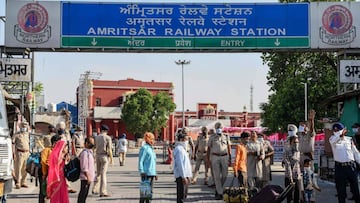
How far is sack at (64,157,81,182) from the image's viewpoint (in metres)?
11.8

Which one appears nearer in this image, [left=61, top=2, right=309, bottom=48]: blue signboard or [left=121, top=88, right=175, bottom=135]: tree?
[left=61, top=2, right=309, bottom=48]: blue signboard

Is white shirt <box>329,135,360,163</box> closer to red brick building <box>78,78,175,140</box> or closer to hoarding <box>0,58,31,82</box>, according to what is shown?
hoarding <box>0,58,31,82</box>

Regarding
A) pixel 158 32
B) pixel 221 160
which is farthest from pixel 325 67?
pixel 221 160

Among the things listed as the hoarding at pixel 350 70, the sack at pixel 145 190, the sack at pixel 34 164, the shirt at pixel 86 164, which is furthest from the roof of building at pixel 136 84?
the shirt at pixel 86 164

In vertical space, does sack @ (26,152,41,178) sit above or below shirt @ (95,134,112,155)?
below

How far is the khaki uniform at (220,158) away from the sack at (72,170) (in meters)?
4.37

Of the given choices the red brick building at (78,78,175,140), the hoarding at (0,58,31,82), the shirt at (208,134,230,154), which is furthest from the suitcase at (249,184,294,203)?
the red brick building at (78,78,175,140)

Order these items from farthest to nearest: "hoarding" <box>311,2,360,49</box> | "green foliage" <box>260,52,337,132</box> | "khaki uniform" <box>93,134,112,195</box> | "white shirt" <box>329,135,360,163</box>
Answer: "green foliage" <box>260,52,337,132</box> → "hoarding" <box>311,2,360,49</box> → "khaki uniform" <box>93,134,112,195</box> → "white shirt" <box>329,135,360,163</box>

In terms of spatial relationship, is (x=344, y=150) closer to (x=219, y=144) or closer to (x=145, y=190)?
(x=219, y=144)

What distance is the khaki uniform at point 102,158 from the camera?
1584cm

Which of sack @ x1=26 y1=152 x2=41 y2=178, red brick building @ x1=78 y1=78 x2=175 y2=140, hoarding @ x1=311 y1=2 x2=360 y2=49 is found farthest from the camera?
red brick building @ x1=78 y1=78 x2=175 y2=140

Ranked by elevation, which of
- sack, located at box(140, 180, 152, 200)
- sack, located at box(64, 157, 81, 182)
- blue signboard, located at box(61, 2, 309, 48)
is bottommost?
sack, located at box(140, 180, 152, 200)

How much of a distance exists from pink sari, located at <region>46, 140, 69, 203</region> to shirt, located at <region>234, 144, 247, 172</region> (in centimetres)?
496

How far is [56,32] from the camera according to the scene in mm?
21453
